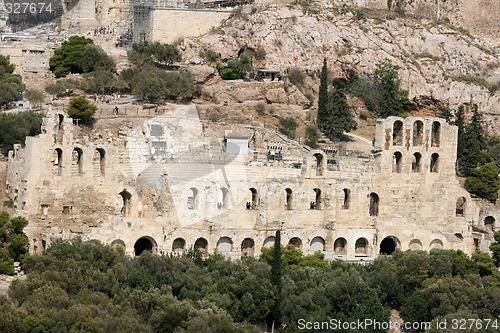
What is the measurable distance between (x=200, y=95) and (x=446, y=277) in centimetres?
3053

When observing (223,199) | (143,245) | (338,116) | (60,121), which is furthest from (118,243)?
(338,116)

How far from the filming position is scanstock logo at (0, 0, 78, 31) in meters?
114

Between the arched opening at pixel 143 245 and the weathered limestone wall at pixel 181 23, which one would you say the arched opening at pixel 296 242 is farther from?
the weathered limestone wall at pixel 181 23

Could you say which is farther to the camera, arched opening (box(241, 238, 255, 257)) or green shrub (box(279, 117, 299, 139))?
green shrub (box(279, 117, 299, 139))

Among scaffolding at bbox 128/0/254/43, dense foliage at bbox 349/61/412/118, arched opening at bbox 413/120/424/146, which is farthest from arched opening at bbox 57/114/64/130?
scaffolding at bbox 128/0/254/43

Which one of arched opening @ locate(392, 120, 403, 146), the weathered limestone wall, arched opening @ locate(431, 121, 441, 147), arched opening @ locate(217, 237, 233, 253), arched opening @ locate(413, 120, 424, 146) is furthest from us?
the weathered limestone wall

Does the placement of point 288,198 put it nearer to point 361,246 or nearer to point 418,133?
point 361,246

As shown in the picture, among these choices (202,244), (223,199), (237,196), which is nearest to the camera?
(202,244)

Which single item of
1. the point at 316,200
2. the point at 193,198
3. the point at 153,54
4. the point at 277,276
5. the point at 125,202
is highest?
the point at 153,54

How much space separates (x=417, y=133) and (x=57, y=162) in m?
19.5

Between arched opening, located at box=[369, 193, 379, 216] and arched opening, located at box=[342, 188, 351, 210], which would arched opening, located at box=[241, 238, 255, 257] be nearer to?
arched opening, located at box=[342, 188, 351, 210]

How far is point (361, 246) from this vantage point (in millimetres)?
83438

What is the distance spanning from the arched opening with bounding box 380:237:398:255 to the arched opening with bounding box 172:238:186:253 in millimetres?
10911

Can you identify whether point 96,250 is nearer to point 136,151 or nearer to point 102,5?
point 136,151
